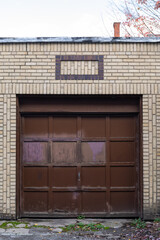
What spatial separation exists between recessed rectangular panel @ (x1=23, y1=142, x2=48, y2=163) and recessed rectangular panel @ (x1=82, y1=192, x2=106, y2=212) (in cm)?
116

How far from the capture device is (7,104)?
6.49 m

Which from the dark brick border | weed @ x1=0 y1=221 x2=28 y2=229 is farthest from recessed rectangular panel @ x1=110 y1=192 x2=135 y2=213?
the dark brick border

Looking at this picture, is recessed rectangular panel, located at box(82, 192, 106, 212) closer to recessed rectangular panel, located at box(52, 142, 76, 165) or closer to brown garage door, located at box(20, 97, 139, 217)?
brown garage door, located at box(20, 97, 139, 217)

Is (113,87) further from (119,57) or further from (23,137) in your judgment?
(23,137)

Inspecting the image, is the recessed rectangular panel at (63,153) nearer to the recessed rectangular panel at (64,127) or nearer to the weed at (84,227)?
the recessed rectangular panel at (64,127)

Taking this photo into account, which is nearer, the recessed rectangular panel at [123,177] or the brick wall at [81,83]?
the brick wall at [81,83]

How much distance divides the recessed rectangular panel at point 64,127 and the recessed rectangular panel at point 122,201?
1561 millimetres

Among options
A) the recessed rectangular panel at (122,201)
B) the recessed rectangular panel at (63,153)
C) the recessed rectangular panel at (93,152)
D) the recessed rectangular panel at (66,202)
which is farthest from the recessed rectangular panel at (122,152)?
the recessed rectangular panel at (66,202)

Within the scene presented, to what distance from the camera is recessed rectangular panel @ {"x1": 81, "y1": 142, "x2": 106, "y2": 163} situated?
22.2 feet

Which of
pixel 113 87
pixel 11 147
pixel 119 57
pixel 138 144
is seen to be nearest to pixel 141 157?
pixel 138 144

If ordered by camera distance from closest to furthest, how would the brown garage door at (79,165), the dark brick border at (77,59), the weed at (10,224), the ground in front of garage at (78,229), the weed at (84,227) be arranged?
the ground in front of garage at (78,229)
the weed at (84,227)
the weed at (10,224)
the dark brick border at (77,59)
the brown garage door at (79,165)

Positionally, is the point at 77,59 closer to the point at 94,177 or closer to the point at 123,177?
the point at 94,177

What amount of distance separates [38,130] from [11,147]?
27.0 inches

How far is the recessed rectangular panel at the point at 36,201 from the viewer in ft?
22.0
